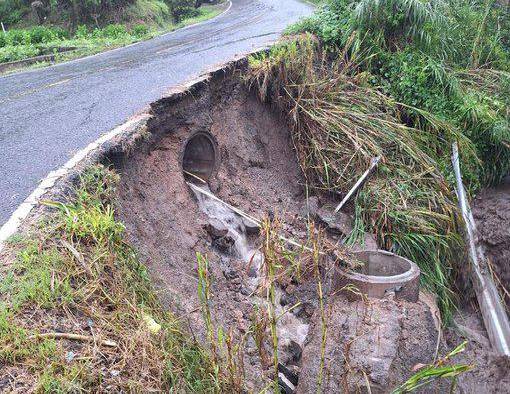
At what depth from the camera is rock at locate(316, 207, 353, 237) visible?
6.10 meters

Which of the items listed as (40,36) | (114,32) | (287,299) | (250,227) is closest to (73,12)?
(40,36)

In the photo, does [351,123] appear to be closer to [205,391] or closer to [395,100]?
[395,100]


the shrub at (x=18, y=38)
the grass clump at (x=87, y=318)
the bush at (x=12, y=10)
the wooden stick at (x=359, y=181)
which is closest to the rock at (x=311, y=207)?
the wooden stick at (x=359, y=181)

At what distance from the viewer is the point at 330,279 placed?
5.31 m

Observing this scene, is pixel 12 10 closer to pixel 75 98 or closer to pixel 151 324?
pixel 75 98

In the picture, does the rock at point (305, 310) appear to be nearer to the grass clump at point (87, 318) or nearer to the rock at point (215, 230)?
the rock at point (215, 230)

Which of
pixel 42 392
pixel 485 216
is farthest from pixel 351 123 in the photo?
pixel 42 392

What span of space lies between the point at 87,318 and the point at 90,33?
16865mm

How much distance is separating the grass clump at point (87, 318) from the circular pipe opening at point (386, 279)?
174 centimetres

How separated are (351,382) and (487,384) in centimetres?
249

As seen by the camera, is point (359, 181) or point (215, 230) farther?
point (359, 181)

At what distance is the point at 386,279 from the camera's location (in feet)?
15.1

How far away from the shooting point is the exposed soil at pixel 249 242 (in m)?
3.92

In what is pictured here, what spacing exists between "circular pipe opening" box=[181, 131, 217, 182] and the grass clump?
7.44 ft
